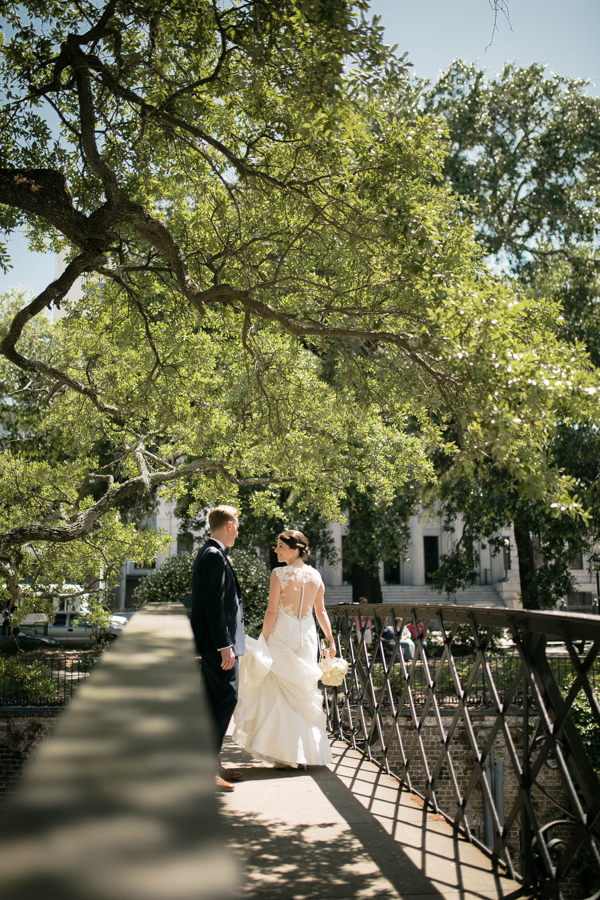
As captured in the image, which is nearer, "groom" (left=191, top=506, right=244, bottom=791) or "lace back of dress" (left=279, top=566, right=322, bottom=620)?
"groom" (left=191, top=506, right=244, bottom=791)

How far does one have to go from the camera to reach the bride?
611 centimetres

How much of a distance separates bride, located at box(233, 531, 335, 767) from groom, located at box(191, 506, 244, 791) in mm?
698

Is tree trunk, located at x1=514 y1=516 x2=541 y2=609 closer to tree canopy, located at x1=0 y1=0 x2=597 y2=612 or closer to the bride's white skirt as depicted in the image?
tree canopy, located at x1=0 y1=0 x2=597 y2=612

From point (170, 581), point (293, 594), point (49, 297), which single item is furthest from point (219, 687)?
point (170, 581)

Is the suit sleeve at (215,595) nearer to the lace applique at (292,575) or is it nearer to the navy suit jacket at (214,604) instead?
the navy suit jacket at (214,604)

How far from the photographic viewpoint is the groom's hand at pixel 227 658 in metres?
5.11

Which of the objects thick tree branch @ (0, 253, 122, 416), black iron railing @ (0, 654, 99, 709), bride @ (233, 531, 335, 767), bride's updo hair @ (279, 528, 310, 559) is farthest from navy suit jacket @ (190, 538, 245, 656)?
black iron railing @ (0, 654, 99, 709)

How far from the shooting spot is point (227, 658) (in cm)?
512

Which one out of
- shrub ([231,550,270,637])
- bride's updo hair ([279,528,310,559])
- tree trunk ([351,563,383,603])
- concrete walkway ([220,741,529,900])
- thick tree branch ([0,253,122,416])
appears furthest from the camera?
tree trunk ([351,563,383,603])

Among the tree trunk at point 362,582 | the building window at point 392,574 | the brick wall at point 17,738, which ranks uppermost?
the tree trunk at point 362,582

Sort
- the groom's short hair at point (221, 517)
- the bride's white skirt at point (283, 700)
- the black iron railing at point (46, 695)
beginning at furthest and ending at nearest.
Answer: the black iron railing at point (46, 695) < the bride's white skirt at point (283, 700) < the groom's short hair at point (221, 517)

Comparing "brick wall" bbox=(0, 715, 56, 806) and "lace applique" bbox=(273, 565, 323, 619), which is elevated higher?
"lace applique" bbox=(273, 565, 323, 619)

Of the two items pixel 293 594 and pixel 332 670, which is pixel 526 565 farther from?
pixel 293 594

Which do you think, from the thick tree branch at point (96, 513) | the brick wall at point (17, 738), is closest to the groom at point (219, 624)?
the thick tree branch at point (96, 513)
